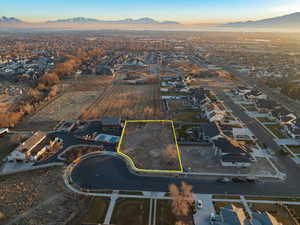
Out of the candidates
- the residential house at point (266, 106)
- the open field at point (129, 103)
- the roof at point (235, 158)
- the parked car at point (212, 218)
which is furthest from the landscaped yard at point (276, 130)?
the parked car at point (212, 218)

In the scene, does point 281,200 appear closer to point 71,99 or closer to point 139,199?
point 139,199

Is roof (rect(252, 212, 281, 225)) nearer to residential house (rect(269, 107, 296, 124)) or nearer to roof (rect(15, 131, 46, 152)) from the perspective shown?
residential house (rect(269, 107, 296, 124))

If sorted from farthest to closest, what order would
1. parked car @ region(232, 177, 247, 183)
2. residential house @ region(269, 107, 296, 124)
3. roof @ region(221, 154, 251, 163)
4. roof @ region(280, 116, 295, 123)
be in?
residential house @ region(269, 107, 296, 124) < roof @ region(280, 116, 295, 123) < roof @ region(221, 154, 251, 163) < parked car @ region(232, 177, 247, 183)

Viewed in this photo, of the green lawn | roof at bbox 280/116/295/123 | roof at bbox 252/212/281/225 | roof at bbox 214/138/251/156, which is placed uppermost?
roof at bbox 280/116/295/123

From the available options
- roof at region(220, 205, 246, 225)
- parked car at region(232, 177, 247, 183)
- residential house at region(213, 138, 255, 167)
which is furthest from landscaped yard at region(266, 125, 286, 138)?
roof at region(220, 205, 246, 225)

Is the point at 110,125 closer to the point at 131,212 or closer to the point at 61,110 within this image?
the point at 61,110

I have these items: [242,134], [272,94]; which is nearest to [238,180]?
[242,134]
